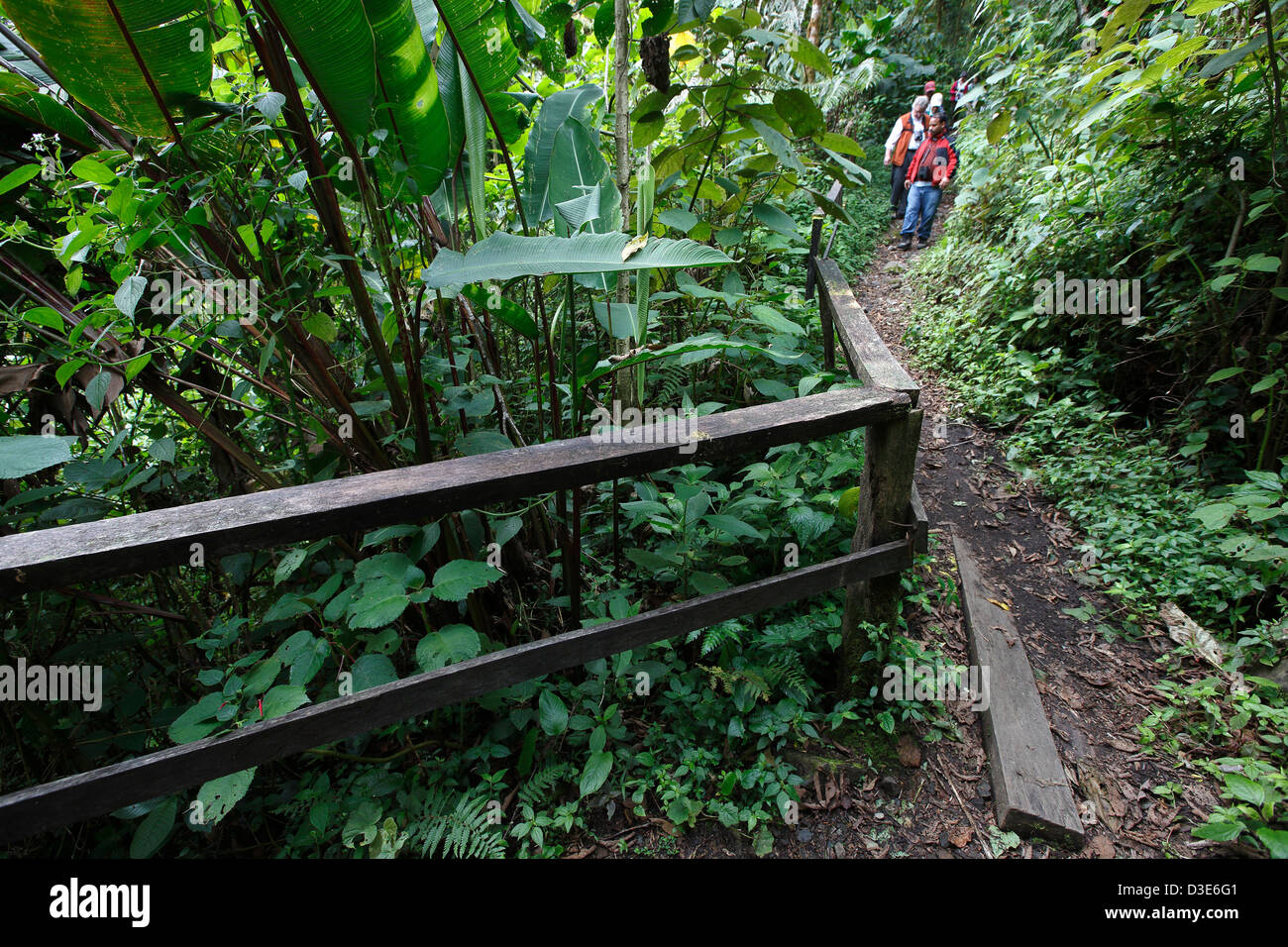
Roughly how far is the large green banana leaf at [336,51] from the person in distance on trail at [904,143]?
858 cm

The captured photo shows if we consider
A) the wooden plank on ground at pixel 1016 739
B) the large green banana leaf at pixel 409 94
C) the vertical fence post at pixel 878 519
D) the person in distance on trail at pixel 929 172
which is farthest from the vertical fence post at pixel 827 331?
the person in distance on trail at pixel 929 172

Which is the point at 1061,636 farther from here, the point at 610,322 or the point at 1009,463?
the point at 610,322

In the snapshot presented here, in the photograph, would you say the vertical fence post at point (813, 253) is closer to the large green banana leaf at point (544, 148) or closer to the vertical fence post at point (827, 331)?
the vertical fence post at point (827, 331)

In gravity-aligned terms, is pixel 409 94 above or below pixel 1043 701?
above

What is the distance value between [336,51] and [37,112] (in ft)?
2.97

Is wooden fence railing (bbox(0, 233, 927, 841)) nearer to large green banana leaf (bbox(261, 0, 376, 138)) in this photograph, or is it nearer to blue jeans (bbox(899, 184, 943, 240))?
large green banana leaf (bbox(261, 0, 376, 138))

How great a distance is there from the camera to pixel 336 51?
1424mm

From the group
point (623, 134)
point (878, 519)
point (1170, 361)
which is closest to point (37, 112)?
point (623, 134)

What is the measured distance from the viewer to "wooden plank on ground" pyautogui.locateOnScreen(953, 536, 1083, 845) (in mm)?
1884

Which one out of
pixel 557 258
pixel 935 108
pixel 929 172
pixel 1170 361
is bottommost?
pixel 1170 361

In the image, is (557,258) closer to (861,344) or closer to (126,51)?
(126,51)

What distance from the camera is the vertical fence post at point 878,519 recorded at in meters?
1.86

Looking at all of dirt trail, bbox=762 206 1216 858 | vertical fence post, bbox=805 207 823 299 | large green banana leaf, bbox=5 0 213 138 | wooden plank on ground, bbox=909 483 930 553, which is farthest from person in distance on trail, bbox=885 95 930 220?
large green banana leaf, bbox=5 0 213 138
